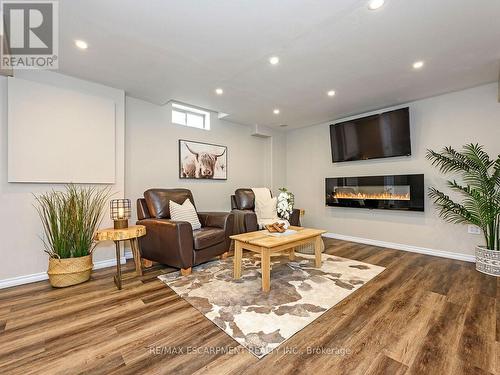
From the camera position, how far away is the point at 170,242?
2621 mm

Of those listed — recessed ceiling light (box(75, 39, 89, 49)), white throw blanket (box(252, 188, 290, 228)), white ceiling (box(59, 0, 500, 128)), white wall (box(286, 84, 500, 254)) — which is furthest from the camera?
white throw blanket (box(252, 188, 290, 228))

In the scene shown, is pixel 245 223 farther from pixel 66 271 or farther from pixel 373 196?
pixel 373 196

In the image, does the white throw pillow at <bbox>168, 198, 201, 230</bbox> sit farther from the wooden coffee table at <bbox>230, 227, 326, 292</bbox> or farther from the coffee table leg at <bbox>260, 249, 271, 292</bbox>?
the coffee table leg at <bbox>260, 249, 271, 292</bbox>

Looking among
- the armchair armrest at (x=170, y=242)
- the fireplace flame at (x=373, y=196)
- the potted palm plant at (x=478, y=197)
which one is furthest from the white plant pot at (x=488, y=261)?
the armchair armrest at (x=170, y=242)

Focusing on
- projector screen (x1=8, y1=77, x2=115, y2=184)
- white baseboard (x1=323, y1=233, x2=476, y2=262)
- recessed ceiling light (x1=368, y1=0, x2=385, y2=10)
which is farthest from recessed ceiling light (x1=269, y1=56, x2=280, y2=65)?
white baseboard (x1=323, y1=233, x2=476, y2=262)

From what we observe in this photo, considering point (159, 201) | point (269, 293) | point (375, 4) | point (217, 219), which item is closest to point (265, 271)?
point (269, 293)

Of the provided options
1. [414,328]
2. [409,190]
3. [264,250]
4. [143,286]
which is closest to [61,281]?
[143,286]

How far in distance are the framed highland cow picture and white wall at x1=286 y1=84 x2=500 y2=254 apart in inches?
81.1

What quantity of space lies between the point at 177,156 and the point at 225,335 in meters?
3.00

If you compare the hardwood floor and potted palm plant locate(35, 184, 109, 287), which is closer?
the hardwood floor

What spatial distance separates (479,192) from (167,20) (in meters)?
3.99

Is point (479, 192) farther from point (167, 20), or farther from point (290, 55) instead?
point (167, 20)

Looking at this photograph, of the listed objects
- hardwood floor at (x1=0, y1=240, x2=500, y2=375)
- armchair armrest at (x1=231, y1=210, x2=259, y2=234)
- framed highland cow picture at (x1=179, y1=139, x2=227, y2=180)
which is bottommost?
hardwood floor at (x1=0, y1=240, x2=500, y2=375)

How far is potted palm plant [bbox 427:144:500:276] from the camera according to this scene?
2736 mm
